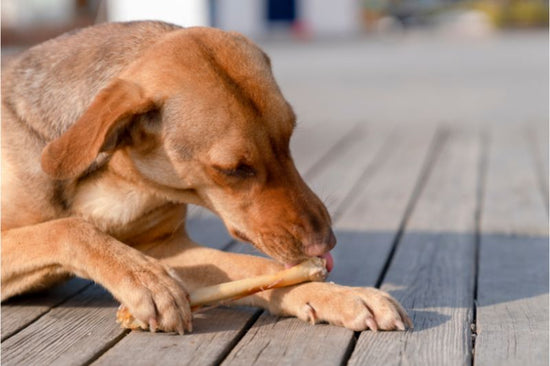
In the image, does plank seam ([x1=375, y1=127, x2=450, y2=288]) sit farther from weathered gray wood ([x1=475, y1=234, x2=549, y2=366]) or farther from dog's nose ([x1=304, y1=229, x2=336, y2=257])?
dog's nose ([x1=304, y1=229, x2=336, y2=257])

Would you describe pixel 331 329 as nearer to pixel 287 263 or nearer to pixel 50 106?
pixel 287 263

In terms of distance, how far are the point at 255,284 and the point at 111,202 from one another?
26.3 inches

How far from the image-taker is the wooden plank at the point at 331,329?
10.3 feet

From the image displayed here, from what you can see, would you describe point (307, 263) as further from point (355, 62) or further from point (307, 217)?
point (355, 62)

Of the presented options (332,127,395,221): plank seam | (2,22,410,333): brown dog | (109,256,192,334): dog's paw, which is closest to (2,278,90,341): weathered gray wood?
(2,22,410,333): brown dog

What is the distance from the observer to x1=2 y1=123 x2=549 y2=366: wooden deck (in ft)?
10.4

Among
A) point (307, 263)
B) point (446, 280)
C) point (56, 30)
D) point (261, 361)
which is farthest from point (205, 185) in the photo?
point (56, 30)

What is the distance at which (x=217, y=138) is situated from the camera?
3350mm

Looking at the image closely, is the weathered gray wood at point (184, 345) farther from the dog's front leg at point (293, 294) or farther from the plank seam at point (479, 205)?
the plank seam at point (479, 205)

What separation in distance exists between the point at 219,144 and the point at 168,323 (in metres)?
0.62

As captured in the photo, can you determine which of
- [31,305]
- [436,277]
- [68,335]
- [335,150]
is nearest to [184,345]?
[68,335]

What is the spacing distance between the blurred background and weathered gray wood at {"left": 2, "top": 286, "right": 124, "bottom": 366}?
6.14 metres

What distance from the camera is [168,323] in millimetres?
3320

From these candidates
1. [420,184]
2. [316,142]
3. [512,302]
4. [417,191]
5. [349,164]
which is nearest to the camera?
[512,302]
